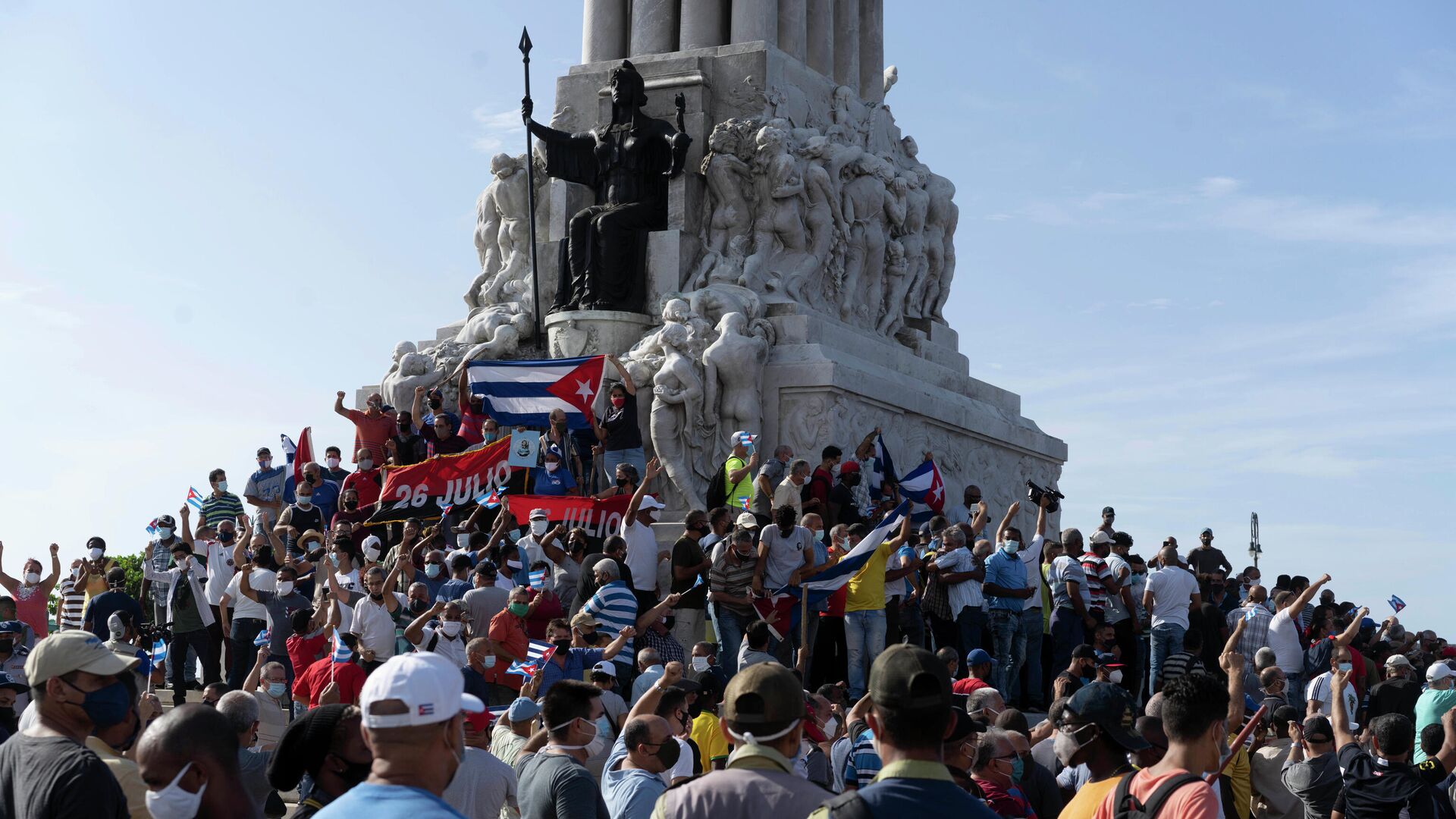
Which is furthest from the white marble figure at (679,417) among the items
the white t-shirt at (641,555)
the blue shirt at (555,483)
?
the white t-shirt at (641,555)

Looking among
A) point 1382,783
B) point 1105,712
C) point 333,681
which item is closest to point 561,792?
point 1105,712

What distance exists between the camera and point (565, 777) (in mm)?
7621

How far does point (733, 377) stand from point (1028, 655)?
6145 mm

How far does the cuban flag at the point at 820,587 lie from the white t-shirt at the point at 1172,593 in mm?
2507

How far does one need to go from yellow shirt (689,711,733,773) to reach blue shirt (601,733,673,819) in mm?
2602

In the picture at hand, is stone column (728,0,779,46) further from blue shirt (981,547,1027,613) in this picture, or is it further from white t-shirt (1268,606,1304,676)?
white t-shirt (1268,606,1304,676)

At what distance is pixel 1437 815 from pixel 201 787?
6.28 metres

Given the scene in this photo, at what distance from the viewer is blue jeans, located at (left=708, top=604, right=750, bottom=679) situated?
15.6m

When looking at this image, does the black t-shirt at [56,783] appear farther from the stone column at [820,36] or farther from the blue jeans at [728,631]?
the stone column at [820,36]

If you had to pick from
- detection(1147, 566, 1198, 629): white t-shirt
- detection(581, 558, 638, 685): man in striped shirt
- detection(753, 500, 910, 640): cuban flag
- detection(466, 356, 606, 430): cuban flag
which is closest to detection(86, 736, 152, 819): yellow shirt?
detection(581, 558, 638, 685): man in striped shirt

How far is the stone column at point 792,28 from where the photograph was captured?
26719 millimetres

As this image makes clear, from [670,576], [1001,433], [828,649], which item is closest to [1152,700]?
[828,649]

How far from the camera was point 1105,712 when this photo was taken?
647cm

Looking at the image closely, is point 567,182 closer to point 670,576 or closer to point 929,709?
point 670,576
